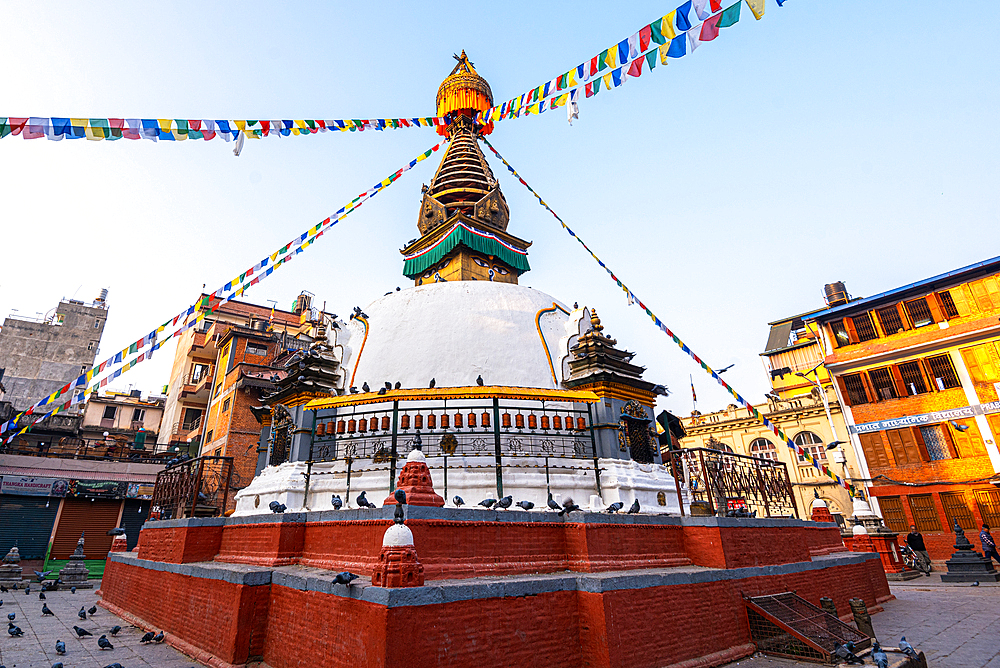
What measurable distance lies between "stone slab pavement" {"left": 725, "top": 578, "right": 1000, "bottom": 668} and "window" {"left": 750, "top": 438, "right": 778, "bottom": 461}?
1690 centimetres

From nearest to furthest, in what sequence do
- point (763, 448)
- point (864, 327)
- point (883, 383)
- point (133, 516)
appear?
1. point (883, 383)
2. point (133, 516)
3. point (864, 327)
4. point (763, 448)

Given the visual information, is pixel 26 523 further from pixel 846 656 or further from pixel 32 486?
pixel 846 656

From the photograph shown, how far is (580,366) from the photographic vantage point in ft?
36.0

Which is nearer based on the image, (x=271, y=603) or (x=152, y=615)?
(x=271, y=603)

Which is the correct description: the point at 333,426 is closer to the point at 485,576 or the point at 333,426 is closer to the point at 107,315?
the point at 485,576

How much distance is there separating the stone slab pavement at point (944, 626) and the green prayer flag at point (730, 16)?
8.12 meters

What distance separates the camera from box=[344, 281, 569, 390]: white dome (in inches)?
455

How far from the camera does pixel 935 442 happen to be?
23.0 meters

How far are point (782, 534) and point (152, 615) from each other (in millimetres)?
10576

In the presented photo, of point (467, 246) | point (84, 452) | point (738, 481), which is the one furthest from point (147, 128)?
point (84, 452)

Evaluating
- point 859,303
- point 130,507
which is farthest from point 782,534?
point 130,507

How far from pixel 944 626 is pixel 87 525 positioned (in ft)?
105

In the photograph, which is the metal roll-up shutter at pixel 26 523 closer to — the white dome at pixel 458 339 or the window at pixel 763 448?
the white dome at pixel 458 339

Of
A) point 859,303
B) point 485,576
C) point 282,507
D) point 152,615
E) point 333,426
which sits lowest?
point 152,615
